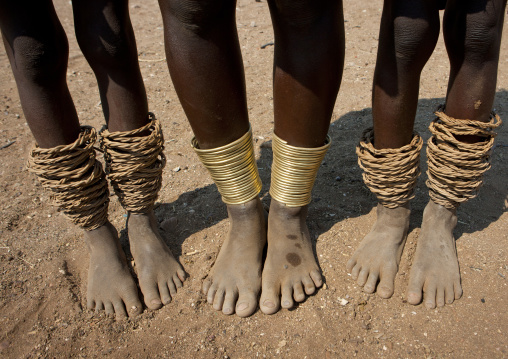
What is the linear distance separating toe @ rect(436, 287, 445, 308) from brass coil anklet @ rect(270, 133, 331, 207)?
59 centimetres

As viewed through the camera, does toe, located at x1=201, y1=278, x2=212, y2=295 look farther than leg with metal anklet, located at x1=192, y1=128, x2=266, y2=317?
Yes

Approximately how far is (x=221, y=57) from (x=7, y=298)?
1.29 metres

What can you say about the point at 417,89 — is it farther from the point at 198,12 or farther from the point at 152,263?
the point at 152,263

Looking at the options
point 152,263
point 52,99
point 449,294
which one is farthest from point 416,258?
point 52,99

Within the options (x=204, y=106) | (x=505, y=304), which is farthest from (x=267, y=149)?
(x=505, y=304)

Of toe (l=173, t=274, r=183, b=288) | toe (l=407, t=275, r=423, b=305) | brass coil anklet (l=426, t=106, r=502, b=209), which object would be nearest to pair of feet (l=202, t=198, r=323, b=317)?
toe (l=173, t=274, r=183, b=288)

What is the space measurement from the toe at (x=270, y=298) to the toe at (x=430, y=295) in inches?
21.6

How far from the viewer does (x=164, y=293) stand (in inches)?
63.3

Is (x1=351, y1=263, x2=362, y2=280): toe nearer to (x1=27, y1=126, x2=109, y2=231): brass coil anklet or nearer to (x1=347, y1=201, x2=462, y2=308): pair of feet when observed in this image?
(x1=347, y1=201, x2=462, y2=308): pair of feet

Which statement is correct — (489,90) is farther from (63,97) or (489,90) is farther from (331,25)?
(63,97)

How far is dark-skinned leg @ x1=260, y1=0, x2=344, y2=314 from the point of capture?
1.24 metres

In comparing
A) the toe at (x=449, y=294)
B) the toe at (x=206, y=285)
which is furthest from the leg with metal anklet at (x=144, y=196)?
the toe at (x=449, y=294)

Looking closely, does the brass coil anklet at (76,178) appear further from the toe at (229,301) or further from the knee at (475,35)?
the knee at (475,35)

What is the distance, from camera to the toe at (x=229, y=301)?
151 cm
